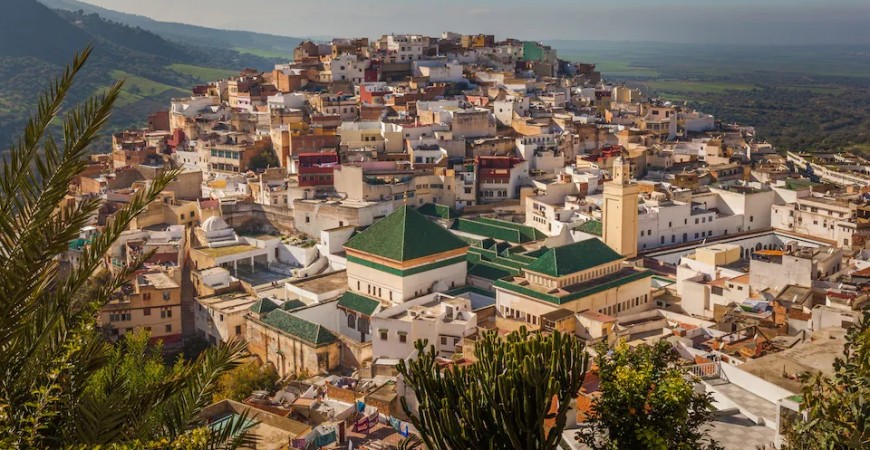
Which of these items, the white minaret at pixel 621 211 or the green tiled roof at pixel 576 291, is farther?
the white minaret at pixel 621 211

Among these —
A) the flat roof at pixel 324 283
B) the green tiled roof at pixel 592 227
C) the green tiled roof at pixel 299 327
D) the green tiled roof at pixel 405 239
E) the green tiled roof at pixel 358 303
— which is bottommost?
the green tiled roof at pixel 299 327

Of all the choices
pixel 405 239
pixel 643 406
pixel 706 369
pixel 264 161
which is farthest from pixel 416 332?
pixel 264 161

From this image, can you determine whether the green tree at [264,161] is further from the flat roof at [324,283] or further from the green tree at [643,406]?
the green tree at [643,406]

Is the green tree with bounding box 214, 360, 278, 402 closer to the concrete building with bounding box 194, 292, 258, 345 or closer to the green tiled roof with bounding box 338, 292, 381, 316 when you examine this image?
the concrete building with bounding box 194, 292, 258, 345

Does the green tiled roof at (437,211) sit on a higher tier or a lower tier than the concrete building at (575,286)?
higher

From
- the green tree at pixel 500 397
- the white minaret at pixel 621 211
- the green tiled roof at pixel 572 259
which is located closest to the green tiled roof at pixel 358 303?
the green tiled roof at pixel 572 259

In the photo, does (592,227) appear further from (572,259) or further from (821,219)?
(821,219)

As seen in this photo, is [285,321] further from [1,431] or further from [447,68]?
[447,68]
